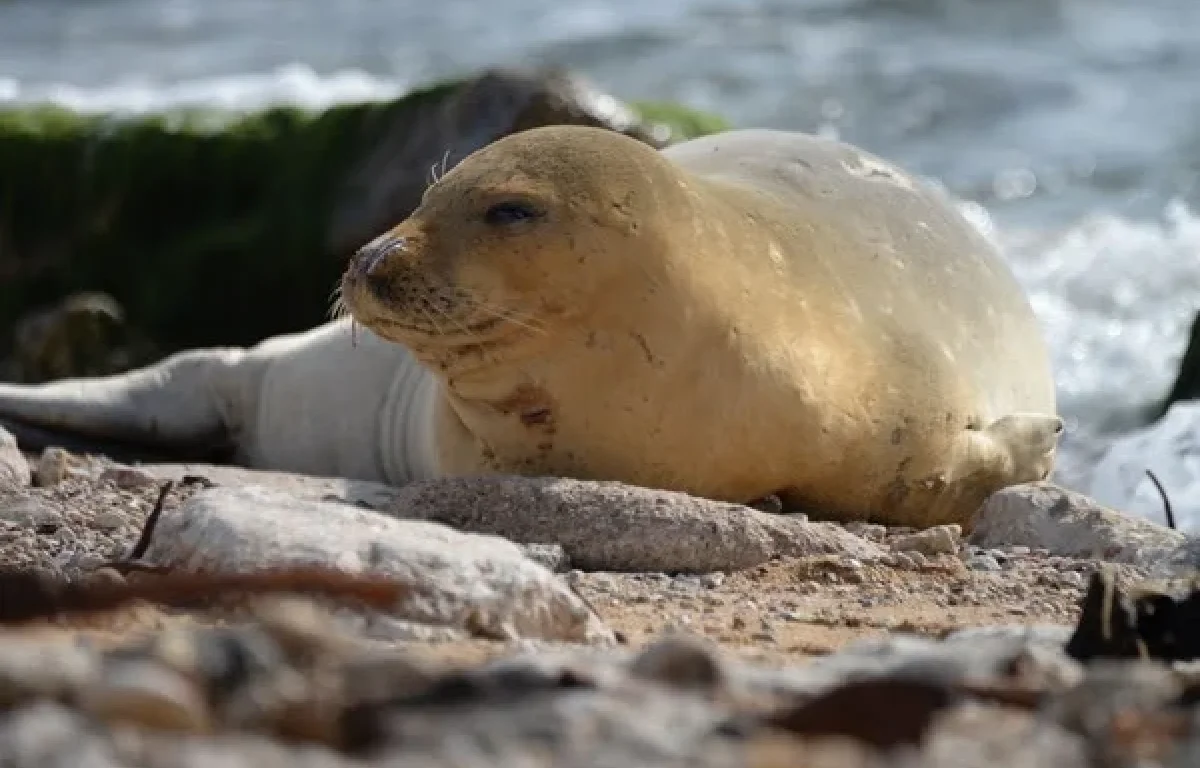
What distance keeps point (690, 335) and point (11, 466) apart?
1.86 metres

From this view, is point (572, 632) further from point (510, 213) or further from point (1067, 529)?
point (1067, 529)

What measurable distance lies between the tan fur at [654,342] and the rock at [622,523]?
29cm

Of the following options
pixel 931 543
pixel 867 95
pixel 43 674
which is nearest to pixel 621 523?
pixel 931 543

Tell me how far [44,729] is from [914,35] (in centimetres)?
1654

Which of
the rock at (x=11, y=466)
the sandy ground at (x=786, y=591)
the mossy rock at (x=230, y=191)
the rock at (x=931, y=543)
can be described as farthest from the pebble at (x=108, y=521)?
the mossy rock at (x=230, y=191)

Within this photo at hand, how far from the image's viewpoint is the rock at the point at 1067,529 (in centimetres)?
550

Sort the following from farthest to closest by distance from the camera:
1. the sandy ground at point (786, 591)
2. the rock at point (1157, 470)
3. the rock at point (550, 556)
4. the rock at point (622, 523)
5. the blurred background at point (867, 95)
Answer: the blurred background at point (867, 95) → the rock at point (1157, 470) → the rock at point (622, 523) → the rock at point (550, 556) → the sandy ground at point (786, 591)

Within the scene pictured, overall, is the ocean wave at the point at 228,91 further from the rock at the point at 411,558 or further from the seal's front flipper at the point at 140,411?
the rock at the point at 411,558

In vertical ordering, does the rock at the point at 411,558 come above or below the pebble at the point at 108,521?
above

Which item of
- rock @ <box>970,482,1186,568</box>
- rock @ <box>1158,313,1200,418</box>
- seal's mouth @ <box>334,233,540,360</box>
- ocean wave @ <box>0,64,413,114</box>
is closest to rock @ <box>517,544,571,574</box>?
seal's mouth @ <box>334,233,540,360</box>

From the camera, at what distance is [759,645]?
4113 millimetres

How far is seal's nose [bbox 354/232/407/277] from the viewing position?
211 inches

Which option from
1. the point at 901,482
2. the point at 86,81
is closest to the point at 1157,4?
the point at 86,81

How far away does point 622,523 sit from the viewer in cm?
508
